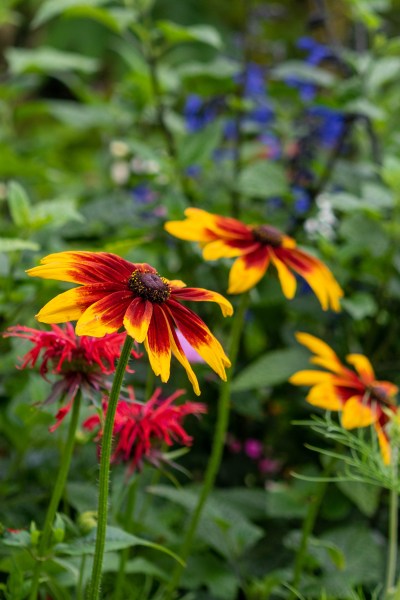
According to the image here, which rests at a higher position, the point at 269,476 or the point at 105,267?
the point at 105,267

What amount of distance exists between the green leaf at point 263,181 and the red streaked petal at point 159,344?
0.62 m

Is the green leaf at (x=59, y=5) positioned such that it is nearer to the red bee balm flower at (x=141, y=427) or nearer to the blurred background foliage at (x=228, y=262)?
the blurred background foliage at (x=228, y=262)

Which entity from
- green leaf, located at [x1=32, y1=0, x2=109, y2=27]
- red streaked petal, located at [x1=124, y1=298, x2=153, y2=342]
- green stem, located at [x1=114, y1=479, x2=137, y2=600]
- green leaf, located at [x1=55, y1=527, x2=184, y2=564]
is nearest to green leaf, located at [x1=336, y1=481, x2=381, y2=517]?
green stem, located at [x1=114, y1=479, x2=137, y2=600]

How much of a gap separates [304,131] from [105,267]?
0.90m

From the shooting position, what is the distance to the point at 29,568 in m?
0.69

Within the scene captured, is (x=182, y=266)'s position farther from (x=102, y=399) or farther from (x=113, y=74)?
(x=113, y=74)

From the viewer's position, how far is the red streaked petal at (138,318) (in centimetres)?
47

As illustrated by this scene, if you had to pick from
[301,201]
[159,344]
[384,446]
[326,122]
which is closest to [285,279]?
[384,446]

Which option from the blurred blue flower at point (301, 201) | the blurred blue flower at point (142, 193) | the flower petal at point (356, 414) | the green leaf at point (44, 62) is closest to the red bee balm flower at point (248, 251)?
the flower petal at point (356, 414)

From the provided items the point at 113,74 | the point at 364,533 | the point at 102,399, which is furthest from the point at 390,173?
the point at 113,74

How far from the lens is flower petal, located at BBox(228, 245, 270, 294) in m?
0.72

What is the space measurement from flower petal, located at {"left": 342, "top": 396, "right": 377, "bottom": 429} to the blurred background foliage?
134 millimetres

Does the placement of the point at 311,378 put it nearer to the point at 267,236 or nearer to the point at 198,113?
the point at 267,236

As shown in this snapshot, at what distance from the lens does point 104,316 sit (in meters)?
0.49
